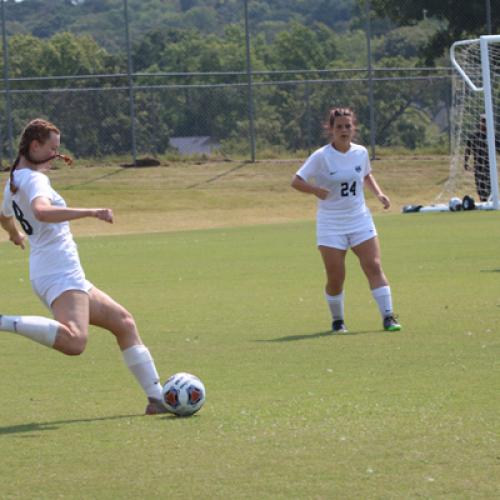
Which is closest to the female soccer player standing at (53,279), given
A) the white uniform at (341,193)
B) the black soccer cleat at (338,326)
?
the black soccer cleat at (338,326)

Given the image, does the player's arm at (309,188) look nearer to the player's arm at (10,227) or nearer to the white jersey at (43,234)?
the player's arm at (10,227)

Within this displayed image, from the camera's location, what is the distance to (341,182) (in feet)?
39.7

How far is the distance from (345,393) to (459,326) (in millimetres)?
3518

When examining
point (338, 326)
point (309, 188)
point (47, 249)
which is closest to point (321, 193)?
point (309, 188)

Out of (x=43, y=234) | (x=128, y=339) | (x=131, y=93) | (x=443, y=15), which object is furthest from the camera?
(x=443, y=15)

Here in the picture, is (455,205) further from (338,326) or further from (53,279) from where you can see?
(53,279)

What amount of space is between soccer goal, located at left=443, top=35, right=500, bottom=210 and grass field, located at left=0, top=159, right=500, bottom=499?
28.6 feet

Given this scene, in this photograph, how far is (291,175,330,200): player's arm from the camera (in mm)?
11797

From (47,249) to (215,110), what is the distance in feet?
98.1

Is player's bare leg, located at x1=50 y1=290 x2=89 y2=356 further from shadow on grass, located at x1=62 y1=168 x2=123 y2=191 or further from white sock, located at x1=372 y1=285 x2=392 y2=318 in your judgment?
shadow on grass, located at x1=62 y1=168 x2=123 y2=191

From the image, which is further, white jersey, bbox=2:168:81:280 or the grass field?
white jersey, bbox=2:168:81:280

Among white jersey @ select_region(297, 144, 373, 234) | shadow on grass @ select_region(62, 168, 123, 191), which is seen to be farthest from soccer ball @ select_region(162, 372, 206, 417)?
shadow on grass @ select_region(62, 168, 123, 191)

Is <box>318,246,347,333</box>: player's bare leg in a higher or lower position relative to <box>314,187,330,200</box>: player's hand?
lower

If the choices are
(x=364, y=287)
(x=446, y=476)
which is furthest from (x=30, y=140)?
(x=364, y=287)
